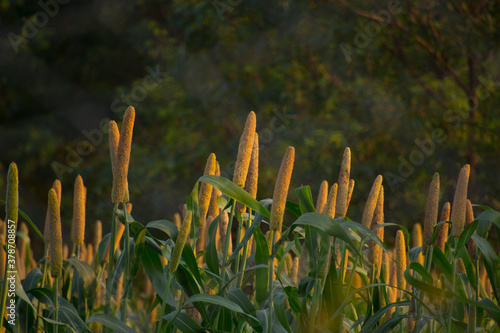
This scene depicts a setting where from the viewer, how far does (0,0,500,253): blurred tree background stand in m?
3.57

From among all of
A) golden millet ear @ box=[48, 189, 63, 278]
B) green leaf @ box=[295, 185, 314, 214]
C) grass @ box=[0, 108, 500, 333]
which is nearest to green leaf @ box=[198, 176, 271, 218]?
grass @ box=[0, 108, 500, 333]

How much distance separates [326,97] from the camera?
389 cm

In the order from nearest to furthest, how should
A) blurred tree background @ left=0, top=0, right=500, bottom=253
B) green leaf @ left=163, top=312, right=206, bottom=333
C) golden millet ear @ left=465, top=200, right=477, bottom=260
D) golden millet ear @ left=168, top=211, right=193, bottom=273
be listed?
golden millet ear @ left=168, top=211, right=193, bottom=273
green leaf @ left=163, top=312, right=206, bottom=333
golden millet ear @ left=465, top=200, right=477, bottom=260
blurred tree background @ left=0, top=0, right=500, bottom=253

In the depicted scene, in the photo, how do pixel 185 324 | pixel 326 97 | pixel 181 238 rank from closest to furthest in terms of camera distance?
pixel 181 238 < pixel 185 324 < pixel 326 97

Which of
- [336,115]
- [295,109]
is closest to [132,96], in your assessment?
[295,109]

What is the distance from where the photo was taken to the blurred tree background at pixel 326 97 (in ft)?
11.7

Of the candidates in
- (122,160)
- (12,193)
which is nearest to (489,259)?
(122,160)

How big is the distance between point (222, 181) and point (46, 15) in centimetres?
490

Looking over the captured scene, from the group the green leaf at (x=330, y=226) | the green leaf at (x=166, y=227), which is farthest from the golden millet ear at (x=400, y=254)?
the green leaf at (x=166, y=227)

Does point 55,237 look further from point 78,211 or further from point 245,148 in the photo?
point 245,148

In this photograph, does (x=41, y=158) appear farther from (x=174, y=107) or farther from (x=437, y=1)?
(x=437, y=1)

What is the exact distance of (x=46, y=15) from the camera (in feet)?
16.7

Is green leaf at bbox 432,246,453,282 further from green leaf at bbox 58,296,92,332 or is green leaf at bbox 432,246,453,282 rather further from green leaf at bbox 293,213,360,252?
green leaf at bbox 58,296,92,332

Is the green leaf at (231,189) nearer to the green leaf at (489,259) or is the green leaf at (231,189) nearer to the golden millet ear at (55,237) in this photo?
the golden millet ear at (55,237)
